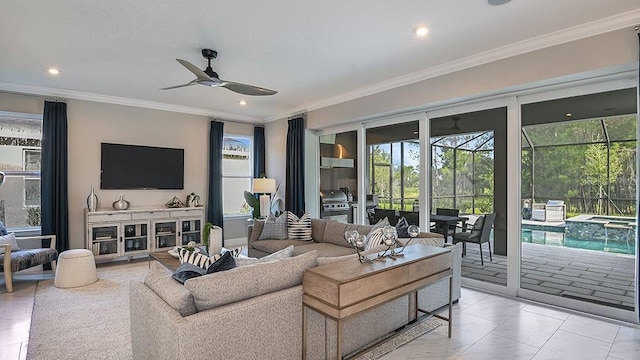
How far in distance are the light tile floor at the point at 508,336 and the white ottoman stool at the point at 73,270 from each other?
0.54 metres

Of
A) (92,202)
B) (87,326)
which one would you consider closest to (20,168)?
(92,202)

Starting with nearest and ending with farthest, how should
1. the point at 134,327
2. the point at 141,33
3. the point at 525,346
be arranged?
the point at 134,327 < the point at 525,346 < the point at 141,33

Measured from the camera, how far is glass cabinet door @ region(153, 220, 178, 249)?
5668mm

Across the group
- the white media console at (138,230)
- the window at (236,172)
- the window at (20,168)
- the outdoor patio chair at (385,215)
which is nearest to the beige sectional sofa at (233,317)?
the outdoor patio chair at (385,215)

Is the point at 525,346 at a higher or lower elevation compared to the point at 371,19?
lower

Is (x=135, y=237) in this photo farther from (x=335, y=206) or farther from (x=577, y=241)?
(x=577, y=241)

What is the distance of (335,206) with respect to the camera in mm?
6277

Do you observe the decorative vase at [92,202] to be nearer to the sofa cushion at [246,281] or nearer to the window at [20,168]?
the window at [20,168]

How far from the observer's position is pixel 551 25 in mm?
3031

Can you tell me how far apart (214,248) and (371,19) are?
3180 mm

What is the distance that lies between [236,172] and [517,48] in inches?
217

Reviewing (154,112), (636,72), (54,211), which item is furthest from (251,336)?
(154,112)

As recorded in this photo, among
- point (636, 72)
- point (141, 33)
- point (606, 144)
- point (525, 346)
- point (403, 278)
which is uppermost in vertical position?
point (141, 33)

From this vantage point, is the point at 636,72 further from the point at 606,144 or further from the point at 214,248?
the point at 214,248
